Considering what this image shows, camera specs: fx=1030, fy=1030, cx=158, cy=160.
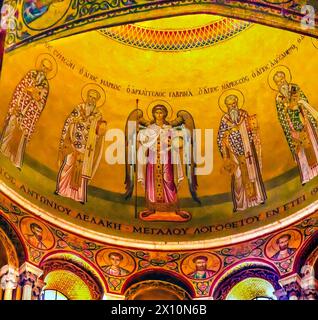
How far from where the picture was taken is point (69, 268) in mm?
18391

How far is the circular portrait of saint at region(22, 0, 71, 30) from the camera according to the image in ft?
47.7

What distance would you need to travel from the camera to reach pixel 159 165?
19969mm

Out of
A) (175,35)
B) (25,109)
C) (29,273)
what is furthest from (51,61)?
(29,273)

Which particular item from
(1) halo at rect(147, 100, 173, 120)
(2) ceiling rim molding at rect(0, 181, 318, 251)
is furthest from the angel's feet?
(1) halo at rect(147, 100, 173, 120)

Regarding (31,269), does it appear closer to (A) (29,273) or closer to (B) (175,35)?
(A) (29,273)

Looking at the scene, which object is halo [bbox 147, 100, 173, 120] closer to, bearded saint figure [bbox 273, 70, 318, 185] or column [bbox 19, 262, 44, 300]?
bearded saint figure [bbox 273, 70, 318, 185]

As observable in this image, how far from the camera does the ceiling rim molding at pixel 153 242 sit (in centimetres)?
1833

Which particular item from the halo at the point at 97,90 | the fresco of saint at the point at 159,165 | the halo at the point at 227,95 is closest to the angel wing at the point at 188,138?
the fresco of saint at the point at 159,165

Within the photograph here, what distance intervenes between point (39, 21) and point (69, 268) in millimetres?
5392

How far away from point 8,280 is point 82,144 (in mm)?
3430

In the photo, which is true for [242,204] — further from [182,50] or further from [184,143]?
[182,50]
